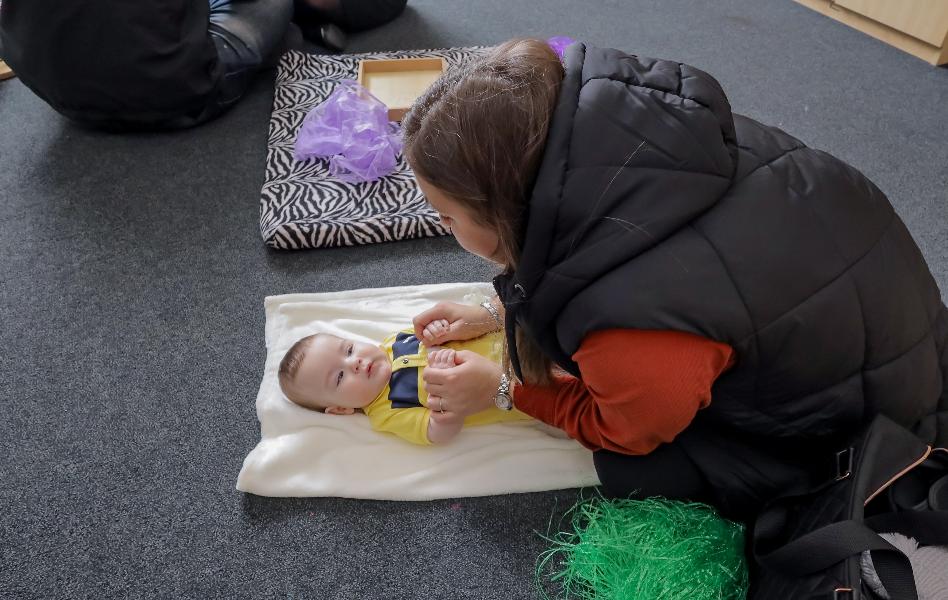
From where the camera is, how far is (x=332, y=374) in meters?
1.30

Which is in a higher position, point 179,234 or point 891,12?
point 891,12

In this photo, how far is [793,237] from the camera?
0.84 meters

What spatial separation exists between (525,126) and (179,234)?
1281 mm

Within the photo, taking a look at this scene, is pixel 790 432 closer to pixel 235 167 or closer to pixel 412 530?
pixel 412 530

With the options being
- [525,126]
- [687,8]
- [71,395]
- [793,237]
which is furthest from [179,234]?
[687,8]

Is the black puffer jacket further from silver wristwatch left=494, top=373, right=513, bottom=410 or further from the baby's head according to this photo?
the baby's head

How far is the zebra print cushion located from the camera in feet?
5.59

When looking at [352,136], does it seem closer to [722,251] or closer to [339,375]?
[339,375]

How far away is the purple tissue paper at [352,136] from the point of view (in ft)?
6.14

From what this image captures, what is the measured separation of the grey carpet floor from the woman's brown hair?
61 cm

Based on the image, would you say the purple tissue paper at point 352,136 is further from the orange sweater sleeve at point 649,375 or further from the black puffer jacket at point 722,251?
the orange sweater sleeve at point 649,375

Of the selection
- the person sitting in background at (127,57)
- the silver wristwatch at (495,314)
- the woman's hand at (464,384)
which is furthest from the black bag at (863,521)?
the person sitting in background at (127,57)

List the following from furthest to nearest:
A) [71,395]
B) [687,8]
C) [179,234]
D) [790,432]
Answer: [687,8]
[179,234]
[71,395]
[790,432]

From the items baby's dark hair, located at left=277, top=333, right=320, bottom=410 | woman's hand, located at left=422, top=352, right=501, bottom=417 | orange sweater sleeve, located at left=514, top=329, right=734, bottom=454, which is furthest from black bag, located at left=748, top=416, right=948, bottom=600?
baby's dark hair, located at left=277, top=333, right=320, bottom=410
